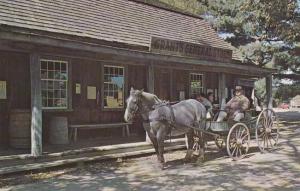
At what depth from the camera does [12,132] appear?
1177 cm

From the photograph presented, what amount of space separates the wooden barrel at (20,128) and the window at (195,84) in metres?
8.81

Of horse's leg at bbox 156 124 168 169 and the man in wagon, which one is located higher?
the man in wagon

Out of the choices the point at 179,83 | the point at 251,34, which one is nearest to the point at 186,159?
the point at 179,83

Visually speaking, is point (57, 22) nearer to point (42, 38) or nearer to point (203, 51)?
point (42, 38)

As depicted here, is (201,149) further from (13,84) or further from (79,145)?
(13,84)

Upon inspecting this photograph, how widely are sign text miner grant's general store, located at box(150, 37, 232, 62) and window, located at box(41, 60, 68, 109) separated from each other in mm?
2960

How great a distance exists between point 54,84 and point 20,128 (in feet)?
7.83

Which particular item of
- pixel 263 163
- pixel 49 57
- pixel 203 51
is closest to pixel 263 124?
pixel 263 163

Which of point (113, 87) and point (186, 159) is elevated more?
point (113, 87)

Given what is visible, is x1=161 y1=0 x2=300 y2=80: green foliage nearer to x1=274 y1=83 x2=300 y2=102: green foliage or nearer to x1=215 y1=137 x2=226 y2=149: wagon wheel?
x1=274 y1=83 x2=300 y2=102: green foliage

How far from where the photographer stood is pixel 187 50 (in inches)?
567

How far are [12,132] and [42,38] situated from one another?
3197 millimetres

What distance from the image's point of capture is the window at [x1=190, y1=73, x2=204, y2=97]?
62.0ft

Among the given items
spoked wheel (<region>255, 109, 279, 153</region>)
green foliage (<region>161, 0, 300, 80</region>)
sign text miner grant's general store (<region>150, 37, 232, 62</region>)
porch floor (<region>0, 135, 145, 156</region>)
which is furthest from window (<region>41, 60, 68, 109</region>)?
green foliage (<region>161, 0, 300, 80</region>)
